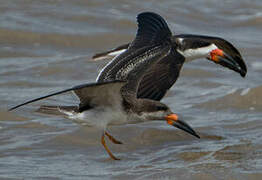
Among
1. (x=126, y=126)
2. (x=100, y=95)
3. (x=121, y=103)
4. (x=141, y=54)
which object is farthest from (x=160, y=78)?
(x=100, y=95)

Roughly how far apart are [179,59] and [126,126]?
3.20ft

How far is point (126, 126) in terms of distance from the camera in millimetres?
7695

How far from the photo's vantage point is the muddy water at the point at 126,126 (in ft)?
21.1

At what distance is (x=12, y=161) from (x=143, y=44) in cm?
188

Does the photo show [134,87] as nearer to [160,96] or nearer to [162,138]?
[160,96]

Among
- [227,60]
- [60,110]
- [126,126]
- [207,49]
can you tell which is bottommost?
[126,126]

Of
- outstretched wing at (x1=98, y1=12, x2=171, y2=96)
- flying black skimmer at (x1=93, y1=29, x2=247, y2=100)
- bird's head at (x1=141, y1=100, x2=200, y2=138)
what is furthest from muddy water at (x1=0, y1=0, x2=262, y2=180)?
outstretched wing at (x1=98, y1=12, x2=171, y2=96)

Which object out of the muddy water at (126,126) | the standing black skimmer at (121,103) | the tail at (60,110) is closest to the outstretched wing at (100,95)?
the standing black skimmer at (121,103)

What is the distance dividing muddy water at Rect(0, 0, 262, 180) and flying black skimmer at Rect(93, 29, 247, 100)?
1.94 ft

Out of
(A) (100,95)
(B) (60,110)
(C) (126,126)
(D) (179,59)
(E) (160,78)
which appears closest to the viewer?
(A) (100,95)

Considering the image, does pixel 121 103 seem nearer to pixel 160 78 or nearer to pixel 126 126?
pixel 160 78

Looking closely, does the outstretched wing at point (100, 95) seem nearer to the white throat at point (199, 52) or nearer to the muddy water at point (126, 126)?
the muddy water at point (126, 126)

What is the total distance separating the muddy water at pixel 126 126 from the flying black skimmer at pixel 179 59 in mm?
591

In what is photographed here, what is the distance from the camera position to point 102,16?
11.8 meters
